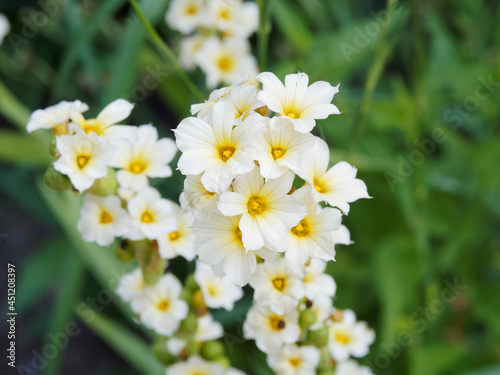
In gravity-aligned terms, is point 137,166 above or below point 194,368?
above

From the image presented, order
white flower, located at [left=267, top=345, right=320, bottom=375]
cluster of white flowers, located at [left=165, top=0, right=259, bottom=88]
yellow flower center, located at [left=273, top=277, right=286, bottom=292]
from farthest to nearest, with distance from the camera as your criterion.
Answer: cluster of white flowers, located at [left=165, top=0, right=259, bottom=88], white flower, located at [left=267, top=345, right=320, bottom=375], yellow flower center, located at [left=273, top=277, right=286, bottom=292]

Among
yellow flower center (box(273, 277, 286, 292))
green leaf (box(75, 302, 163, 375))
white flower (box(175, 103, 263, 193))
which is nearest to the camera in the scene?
white flower (box(175, 103, 263, 193))

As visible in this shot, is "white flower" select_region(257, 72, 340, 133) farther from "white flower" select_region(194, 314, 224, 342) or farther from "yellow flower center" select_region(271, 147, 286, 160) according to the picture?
"white flower" select_region(194, 314, 224, 342)

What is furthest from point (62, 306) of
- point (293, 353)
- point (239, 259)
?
point (239, 259)

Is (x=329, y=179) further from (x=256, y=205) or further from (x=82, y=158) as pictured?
(x=82, y=158)

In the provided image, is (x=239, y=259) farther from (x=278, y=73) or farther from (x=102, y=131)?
(x=278, y=73)

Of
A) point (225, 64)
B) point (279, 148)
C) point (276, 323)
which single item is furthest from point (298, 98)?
point (225, 64)

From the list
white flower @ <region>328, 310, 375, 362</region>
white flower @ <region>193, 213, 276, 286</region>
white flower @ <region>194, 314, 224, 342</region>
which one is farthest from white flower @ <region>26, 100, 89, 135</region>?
white flower @ <region>328, 310, 375, 362</region>
